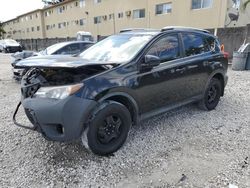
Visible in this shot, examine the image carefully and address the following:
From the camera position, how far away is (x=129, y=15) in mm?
23391

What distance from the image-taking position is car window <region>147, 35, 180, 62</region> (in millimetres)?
3572

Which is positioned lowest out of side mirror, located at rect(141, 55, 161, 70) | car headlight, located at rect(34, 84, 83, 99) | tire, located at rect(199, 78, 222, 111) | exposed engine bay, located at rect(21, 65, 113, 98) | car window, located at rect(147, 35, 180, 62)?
tire, located at rect(199, 78, 222, 111)

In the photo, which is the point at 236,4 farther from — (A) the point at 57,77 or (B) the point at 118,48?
(A) the point at 57,77

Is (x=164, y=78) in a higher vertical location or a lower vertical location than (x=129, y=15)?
lower

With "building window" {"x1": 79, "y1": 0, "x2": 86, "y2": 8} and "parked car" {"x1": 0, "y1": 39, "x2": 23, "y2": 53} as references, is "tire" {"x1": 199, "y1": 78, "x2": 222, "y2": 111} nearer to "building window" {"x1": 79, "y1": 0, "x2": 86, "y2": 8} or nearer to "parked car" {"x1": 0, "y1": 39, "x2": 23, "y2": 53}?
"parked car" {"x1": 0, "y1": 39, "x2": 23, "y2": 53}

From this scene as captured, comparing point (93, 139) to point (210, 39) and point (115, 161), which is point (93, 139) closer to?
point (115, 161)

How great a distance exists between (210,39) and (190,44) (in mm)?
849

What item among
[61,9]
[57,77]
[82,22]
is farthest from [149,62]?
[61,9]

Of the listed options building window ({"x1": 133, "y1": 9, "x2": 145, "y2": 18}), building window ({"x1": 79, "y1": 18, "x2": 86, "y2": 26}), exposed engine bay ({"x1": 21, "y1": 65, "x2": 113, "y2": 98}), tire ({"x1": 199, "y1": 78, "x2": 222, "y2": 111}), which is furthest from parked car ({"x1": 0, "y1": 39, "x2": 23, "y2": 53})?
tire ({"x1": 199, "y1": 78, "x2": 222, "y2": 111})

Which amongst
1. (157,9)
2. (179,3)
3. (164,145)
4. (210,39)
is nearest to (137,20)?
(157,9)

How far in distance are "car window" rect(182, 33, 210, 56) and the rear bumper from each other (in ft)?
7.46

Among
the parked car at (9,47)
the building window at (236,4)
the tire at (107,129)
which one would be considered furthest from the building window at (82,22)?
the tire at (107,129)

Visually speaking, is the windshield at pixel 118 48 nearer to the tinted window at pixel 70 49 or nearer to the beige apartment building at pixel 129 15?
the tinted window at pixel 70 49

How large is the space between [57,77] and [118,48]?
122 centimetres
